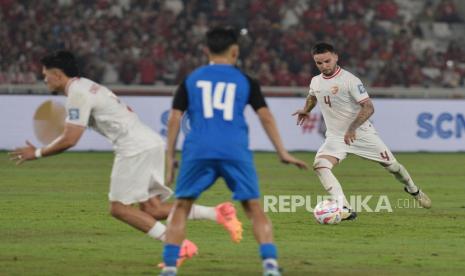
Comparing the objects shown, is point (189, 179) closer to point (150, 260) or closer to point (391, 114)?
point (150, 260)

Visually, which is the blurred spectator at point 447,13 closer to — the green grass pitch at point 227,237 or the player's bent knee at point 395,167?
the green grass pitch at point 227,237

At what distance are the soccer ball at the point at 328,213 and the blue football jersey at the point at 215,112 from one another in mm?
5305

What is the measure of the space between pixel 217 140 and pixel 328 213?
554cm

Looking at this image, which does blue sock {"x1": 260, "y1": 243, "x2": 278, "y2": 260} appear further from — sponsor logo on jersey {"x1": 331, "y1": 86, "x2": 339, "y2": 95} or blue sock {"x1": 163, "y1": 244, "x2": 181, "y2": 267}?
sponsor logo on jersey {"x1": 331, "y1": 86, "x2": 339, "y2": 95}

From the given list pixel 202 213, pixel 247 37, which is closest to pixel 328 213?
pixel 202 213

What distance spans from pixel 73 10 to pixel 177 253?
85.6 feet

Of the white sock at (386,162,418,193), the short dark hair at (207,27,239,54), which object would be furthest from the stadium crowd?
the short dark hair at (207,27,239,54)

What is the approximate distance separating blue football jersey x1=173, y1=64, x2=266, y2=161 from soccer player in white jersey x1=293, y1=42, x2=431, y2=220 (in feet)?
18.3

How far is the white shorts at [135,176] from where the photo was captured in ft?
34.1

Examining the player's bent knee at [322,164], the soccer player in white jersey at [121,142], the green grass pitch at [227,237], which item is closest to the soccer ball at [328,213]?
the green grass pitch at [227,237]

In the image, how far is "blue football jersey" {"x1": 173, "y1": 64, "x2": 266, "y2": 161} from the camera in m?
9.07

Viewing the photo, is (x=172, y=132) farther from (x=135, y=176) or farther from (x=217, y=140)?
(x=135, y=176)

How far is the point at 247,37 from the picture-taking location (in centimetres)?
3494

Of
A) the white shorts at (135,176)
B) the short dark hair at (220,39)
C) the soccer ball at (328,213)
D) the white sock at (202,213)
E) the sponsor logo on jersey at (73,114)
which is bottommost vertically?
the soccer ball at (328,213)
